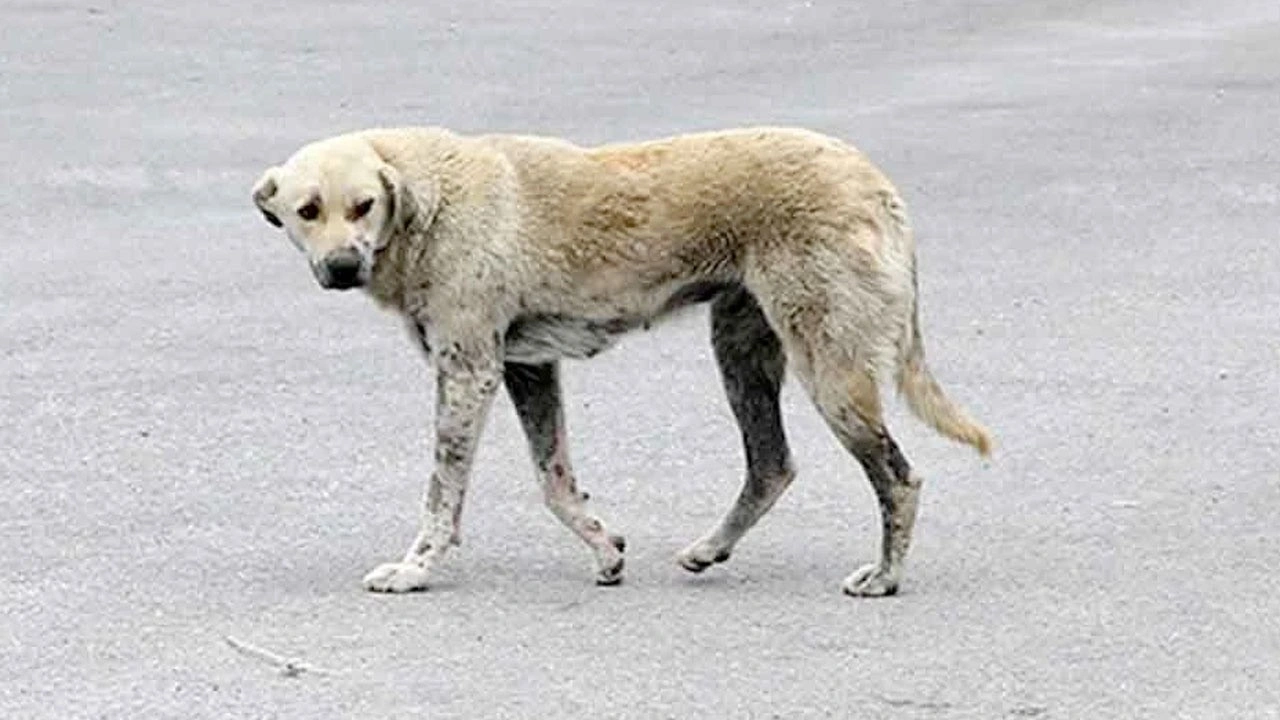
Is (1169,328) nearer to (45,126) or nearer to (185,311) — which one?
(185,311)

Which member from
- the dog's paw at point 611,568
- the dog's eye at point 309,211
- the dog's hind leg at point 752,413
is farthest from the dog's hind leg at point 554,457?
the dog's eye at point 309,211

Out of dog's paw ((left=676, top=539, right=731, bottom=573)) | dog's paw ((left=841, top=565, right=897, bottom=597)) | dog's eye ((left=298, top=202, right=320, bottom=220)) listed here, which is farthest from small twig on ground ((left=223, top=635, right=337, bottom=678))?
dog's paw ((left=841, top=565, right=897, bottom=597))

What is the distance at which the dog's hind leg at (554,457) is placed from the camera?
755 centimetres

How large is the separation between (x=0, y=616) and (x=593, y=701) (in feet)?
4.65

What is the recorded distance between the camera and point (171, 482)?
27.6 feet

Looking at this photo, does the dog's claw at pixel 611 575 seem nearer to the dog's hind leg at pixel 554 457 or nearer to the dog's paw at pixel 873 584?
the dog's hind leg at pixel 554 457

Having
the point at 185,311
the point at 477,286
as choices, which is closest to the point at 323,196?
the point at 477,286

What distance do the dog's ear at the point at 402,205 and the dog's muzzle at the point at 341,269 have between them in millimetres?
142

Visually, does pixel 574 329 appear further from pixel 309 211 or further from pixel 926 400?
pixel 926 400

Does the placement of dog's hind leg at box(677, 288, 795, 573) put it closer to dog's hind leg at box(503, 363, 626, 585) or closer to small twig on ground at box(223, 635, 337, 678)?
dog's hind leg at box(503, 363, 626, 585)

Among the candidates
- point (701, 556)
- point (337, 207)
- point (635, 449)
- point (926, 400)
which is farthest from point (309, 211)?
point (635, 449)

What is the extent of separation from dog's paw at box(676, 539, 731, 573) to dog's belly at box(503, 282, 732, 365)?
0.52 m

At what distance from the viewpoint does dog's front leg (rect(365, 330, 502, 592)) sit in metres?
7.42

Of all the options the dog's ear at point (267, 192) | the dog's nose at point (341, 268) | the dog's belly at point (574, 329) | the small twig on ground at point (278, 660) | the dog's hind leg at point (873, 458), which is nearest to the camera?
the small twig on ground at point (278, 660)
